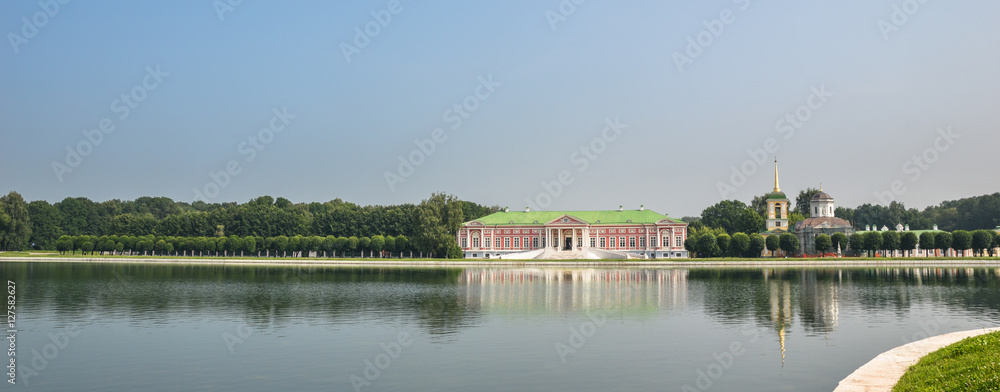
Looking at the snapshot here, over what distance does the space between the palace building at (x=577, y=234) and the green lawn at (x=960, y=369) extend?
6689 centimetres

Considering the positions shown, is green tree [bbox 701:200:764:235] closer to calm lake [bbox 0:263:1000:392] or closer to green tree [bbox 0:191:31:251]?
calm lake [bbox 0:263:1000:392]

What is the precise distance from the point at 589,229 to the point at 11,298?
6159cm

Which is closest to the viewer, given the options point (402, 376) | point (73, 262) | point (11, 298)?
point (402, 376)

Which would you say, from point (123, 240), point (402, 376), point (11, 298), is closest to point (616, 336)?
point (402, 376)

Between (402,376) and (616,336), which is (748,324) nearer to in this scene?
(616,336)

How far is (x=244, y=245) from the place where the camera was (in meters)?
88.5

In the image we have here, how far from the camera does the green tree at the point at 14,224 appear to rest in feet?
290

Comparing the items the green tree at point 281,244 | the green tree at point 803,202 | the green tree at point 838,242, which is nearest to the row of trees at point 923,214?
the green tree at point 803,202

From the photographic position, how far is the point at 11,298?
30.3m

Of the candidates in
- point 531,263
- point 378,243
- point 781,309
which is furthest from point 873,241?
point 781,309

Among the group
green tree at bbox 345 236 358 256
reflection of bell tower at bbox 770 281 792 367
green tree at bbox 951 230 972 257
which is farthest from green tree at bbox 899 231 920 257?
green tree at bbox 345 236 358 256

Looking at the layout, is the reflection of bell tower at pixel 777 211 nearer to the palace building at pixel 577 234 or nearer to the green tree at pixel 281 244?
the palace building at pixel 577 234

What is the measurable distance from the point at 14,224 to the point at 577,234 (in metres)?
66.4

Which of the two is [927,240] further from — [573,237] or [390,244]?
[390,244]
